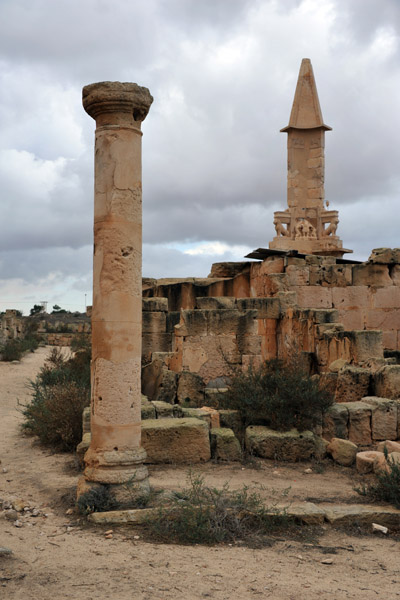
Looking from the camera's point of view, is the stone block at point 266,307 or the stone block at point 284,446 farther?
the stone block at point 266,307

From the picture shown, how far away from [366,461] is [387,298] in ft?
25.1

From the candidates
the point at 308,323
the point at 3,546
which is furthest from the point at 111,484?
the point at 308,323

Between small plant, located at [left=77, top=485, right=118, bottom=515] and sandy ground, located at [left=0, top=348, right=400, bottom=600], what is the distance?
13cm

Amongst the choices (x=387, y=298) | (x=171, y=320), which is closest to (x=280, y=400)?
(x=171, y=320)

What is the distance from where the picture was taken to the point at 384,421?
839cm

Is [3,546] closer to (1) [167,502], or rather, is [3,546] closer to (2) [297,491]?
(1) [167,502]

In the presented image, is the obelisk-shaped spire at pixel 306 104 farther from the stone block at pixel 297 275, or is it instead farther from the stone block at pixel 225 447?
the stone block at pixel 225 447

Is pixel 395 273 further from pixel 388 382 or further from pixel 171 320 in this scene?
pixel 388 382

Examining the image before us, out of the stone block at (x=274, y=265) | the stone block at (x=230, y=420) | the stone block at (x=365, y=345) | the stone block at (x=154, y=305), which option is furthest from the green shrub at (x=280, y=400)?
the stone block at (x=274, y=265)

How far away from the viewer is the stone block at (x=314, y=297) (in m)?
13.8

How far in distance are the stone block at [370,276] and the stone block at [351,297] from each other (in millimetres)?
152

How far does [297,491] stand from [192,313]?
503 centimetres

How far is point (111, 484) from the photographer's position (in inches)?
219

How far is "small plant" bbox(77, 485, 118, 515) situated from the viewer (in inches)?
212
